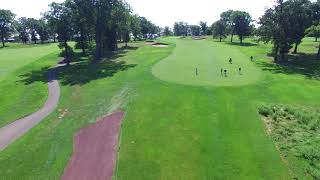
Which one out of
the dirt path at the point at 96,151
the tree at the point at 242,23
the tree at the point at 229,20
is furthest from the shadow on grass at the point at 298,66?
the tree at the point at 229,20

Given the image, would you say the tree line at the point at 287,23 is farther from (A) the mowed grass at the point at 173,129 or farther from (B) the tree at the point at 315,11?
(A) the mowed grass at the point at 173,129

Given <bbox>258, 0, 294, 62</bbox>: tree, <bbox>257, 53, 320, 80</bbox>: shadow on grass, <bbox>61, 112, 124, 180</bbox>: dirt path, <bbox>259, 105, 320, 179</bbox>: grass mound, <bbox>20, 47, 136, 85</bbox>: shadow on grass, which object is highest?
<bbox>258, 0, 294, 62</bbox>: tree

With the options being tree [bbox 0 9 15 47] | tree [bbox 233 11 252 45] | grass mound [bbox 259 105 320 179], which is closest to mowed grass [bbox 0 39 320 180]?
grass mound [bbox 259 105 320 179]

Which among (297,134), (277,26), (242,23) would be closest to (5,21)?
(242,23)

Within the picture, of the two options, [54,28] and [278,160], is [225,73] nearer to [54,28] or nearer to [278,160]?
[278,160]

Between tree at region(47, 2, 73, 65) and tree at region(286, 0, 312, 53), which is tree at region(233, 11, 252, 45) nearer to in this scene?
tree at region(286, 0, 312, 53)
